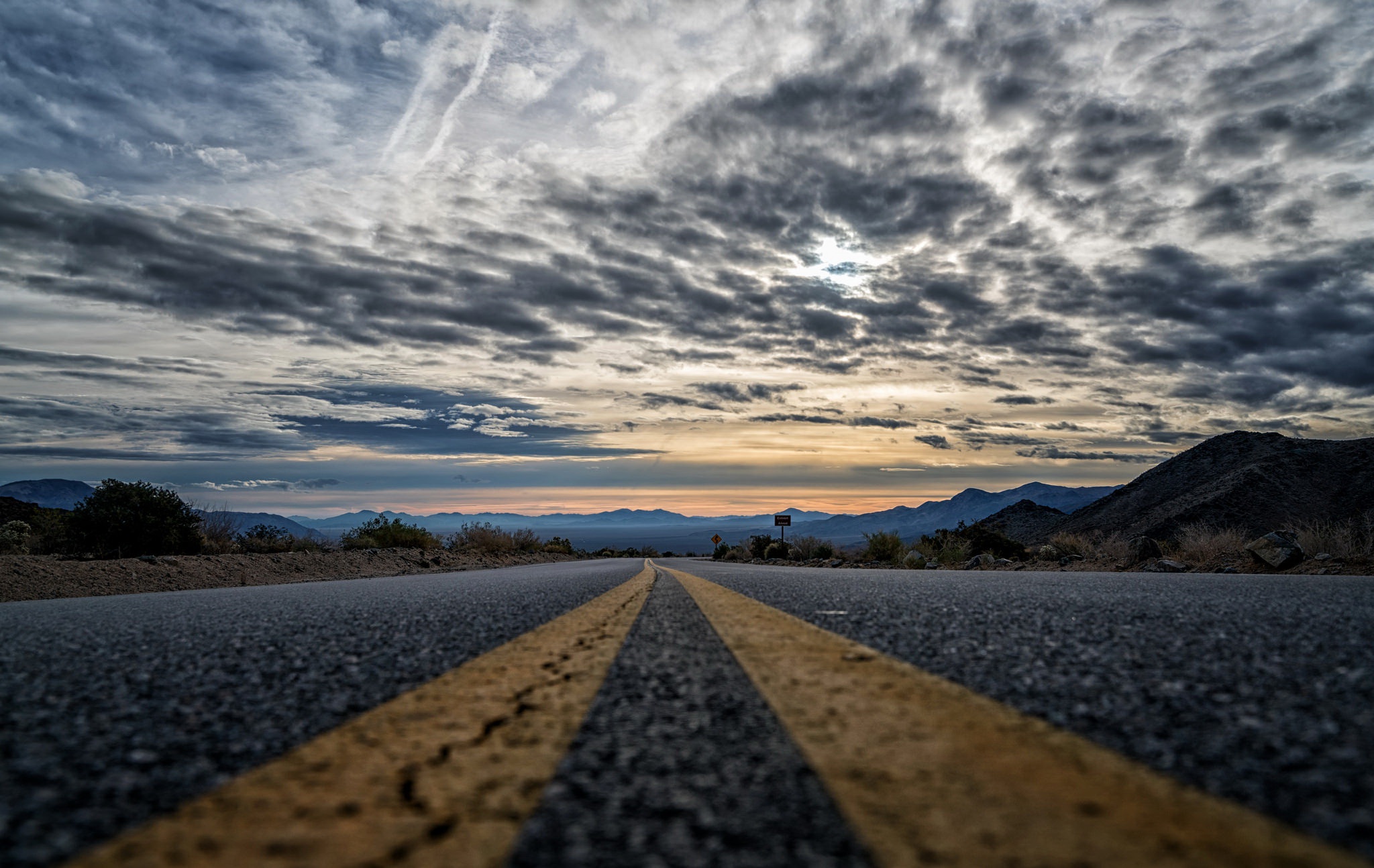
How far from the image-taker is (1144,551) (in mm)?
14211

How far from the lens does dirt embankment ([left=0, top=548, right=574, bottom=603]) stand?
939 cm

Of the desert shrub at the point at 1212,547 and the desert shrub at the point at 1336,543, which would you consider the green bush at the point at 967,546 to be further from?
the desert shrub at the point at 1336,543

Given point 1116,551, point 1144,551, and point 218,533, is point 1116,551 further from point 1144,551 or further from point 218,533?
point 218,533

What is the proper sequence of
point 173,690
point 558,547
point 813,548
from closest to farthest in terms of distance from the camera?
point 173,690 < point 813,548 < point 558,547

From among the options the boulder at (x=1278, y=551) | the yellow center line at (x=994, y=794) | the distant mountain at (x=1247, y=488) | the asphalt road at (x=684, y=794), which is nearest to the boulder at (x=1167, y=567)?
the boulder at (x=1278, y=551)

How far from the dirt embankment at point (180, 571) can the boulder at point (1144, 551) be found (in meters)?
15.3

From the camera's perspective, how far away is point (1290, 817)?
3.76 ft

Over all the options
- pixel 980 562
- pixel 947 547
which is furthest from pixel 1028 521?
pixel 980 562

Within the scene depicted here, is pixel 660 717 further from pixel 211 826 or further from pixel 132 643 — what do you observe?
pixel 132 643

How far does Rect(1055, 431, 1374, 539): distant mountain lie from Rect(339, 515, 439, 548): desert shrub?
29681 millimetres

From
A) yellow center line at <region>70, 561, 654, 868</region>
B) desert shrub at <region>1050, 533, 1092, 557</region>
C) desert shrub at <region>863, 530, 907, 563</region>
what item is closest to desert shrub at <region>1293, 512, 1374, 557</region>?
desert shrub at <region>1050, 533, 1092, 557</region>

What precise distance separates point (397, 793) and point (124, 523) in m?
16.3

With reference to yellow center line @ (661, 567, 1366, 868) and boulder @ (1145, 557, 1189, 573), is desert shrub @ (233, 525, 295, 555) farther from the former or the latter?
boulder @ (1145, 557, 1189, 573)

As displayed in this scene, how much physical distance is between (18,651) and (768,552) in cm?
2875
